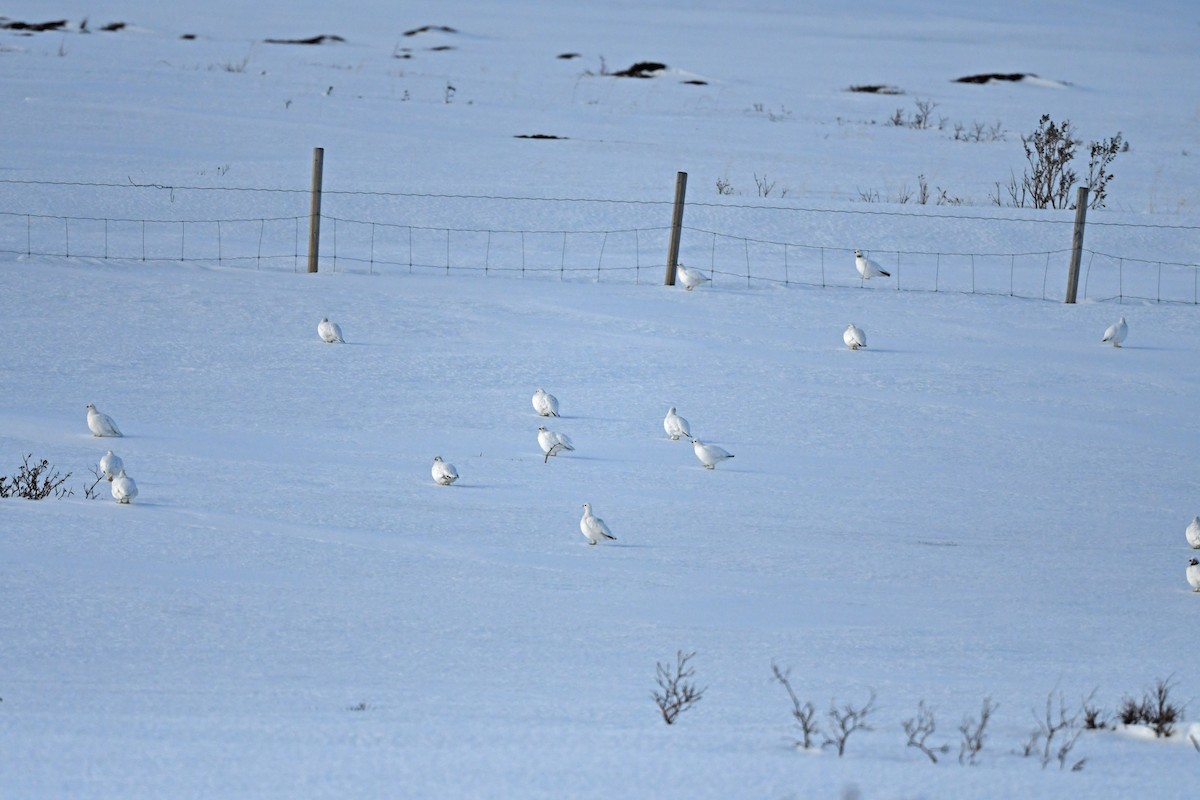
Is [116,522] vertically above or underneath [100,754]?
underneath

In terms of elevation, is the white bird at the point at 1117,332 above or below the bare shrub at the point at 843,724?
below

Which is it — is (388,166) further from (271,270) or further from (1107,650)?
(1107,650)

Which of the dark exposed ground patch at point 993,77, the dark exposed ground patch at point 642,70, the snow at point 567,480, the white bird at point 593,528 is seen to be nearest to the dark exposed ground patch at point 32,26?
the snow at point 567,480

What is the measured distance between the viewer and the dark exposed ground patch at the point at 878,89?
39344mm

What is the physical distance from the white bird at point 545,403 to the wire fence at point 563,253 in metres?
6.01

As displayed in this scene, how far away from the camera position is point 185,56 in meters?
36.5

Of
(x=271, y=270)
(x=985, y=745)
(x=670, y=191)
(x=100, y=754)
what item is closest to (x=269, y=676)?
(x=100, y=754)

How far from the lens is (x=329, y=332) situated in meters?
12.7

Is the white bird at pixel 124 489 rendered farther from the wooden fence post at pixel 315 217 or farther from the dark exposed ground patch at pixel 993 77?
the dark exposed ground patch at pixel 993 77

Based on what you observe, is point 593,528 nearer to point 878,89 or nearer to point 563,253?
point 563,253

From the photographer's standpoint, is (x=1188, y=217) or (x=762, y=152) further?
(x=762, y=152)

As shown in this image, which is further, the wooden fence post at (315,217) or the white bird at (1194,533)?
the wooden fence post at (315,217)

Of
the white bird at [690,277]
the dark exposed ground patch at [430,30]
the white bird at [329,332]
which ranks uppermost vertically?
the dark exposed ground patch at [430,30]

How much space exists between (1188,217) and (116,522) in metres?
17.8
